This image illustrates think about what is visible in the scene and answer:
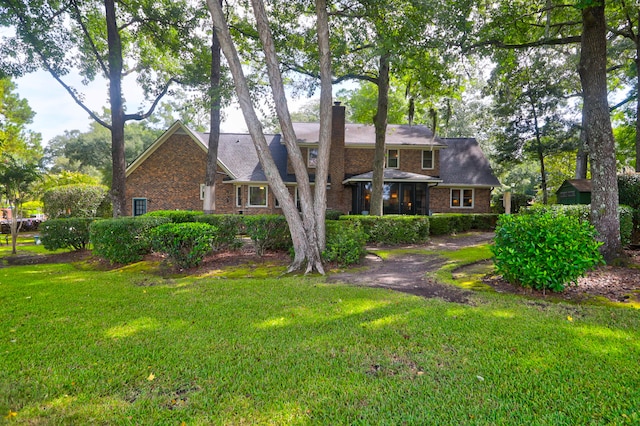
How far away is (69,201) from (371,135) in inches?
727

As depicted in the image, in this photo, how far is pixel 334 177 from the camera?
64.7 feet

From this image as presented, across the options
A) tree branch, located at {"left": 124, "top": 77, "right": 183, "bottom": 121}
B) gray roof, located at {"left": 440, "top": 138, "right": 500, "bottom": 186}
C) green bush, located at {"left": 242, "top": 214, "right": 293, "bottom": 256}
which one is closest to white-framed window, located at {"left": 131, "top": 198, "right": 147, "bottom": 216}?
tree branch, located at {"left": 124, "top": 77, "right": 183, "bottom": 121}

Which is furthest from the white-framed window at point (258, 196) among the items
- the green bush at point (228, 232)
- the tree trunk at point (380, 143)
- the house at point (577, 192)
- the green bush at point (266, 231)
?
the house at point (577, 192)

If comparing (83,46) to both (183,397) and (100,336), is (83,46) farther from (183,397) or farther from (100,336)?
(183,397)

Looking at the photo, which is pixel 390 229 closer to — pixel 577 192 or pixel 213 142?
pixel 213 142

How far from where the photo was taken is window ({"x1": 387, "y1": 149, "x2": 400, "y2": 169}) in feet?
68.1

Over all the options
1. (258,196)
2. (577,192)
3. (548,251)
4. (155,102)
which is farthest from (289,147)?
(577,192)

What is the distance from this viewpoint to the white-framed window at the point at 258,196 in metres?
19.9

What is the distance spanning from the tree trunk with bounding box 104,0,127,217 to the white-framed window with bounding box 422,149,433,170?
16642 mm

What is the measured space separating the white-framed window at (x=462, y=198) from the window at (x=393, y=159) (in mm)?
4045

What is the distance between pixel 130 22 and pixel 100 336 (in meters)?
14.3

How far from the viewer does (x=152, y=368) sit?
2.93 meters

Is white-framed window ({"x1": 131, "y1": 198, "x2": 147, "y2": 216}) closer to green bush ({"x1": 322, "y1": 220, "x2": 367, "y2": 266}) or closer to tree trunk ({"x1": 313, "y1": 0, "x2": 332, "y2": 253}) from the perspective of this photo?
green bush ({"x1": 322, "y1": 220, "x2": 367, "y2": 266})

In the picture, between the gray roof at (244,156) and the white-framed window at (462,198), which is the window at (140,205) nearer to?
the gray roof at (244,156)
